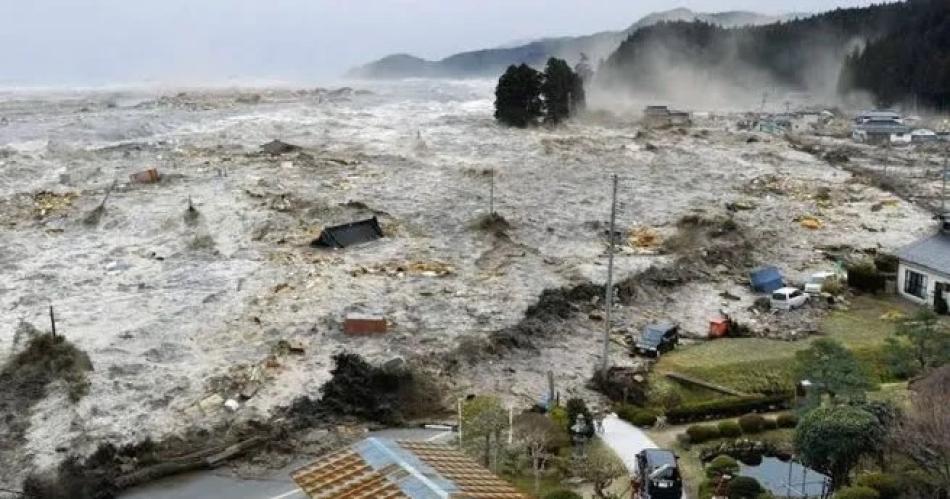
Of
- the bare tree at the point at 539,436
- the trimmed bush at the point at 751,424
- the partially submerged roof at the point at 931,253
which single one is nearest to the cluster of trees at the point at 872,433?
the trimmed bush at the point at 751,424

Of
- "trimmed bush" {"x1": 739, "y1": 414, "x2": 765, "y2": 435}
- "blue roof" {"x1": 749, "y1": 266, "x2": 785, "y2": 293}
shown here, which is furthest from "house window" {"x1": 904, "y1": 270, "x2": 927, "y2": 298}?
"trimmed bush" {"x1": 739, "y1": 414, "x2": 765, "y2": 435}

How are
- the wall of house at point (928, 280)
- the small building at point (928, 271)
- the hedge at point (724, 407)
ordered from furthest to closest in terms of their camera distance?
the wall of house at point (928, 280) → the small building at point (928, 271) → the hedge at point (724, 407)

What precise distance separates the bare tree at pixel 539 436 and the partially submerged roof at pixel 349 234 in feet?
53.6

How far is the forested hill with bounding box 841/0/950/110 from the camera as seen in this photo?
3388 inches

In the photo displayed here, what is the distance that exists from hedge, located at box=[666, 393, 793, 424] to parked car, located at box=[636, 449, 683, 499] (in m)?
3.33

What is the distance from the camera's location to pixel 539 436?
16.7 metres

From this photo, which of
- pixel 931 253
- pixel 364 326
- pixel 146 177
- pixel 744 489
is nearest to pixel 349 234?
pixel 364 326

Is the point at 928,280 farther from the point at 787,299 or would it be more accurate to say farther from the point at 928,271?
the point at 787,299

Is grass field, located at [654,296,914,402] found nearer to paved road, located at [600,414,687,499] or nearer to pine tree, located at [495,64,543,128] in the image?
paved road, located at [600,414,687,499]

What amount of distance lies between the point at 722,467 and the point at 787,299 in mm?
12247

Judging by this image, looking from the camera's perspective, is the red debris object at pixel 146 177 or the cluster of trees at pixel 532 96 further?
the cluster of trees at pixel 532 96

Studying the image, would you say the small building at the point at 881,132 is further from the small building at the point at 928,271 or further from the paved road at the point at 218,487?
the paved road at the point at 218,487

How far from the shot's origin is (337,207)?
1490 inches

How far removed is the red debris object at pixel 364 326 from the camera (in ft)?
78.2
